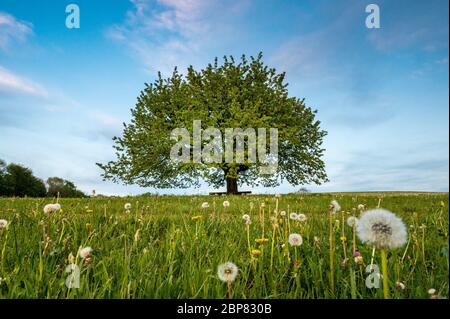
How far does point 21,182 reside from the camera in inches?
1705

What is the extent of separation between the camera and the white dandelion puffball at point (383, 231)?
4.56 feet

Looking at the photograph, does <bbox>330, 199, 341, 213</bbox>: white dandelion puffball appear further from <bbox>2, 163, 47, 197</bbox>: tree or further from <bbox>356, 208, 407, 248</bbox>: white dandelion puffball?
<bbox>2, 163, 47, 197</bbox>: tree

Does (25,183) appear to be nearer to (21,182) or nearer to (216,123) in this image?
(21,182)

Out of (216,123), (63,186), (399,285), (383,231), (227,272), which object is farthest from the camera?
(63,186)

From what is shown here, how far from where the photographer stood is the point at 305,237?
3.48 metres

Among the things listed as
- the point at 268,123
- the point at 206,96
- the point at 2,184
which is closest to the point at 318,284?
the point at 268,123

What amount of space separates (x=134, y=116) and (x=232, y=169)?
8.15 m

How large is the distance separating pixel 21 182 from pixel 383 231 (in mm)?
48469

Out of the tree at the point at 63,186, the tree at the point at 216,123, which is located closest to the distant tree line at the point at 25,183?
the tree at the point at 63,186

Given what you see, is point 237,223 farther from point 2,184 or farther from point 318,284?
point 2,184

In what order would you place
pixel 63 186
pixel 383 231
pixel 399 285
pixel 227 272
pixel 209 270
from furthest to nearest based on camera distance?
1. pixel 63 186
2. pixel 209 270
3. pixel 399 285
4. pixel 227 272
5. pixel 383 231

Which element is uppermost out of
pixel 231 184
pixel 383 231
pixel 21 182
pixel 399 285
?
pixel 21 182

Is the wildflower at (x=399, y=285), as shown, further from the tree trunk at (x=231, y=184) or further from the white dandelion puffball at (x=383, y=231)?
the tree trunk at (x=231, y=184)

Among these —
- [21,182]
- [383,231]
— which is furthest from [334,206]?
[21,182]
